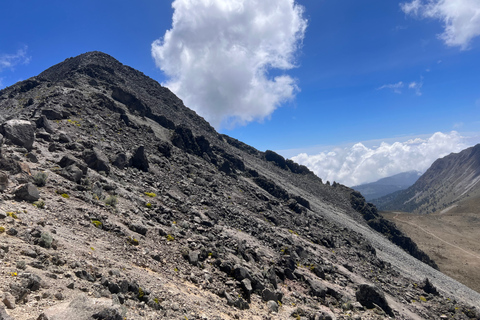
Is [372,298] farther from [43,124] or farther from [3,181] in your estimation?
[43,124]

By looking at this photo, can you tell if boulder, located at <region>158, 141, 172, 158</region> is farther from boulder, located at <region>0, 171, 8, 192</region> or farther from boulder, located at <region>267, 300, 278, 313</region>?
boulder, located at <region>267, 300, 278, 313</region>

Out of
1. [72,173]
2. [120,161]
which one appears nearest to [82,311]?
[72,173]

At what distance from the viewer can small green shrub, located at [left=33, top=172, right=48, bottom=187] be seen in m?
15.5

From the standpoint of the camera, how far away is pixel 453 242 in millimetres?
99125

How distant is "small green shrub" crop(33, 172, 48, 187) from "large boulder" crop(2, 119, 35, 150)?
5701 millimetres

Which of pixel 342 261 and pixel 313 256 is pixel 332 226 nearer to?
pixel 342 261

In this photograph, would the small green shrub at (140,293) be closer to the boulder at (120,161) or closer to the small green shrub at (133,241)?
the small green shrub at (133,241)

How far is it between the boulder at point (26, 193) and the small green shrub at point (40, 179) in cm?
216

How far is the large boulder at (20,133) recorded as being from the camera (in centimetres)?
1889

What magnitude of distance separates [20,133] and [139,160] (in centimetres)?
1164

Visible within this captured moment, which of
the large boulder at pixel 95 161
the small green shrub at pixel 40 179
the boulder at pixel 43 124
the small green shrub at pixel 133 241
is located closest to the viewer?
the small green shrub at pixel 133 241

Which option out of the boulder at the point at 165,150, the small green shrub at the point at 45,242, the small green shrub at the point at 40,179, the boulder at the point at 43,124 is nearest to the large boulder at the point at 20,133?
the boulder at the point at 43,124

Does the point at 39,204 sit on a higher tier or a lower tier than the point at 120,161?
lower

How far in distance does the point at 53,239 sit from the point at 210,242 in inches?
431
